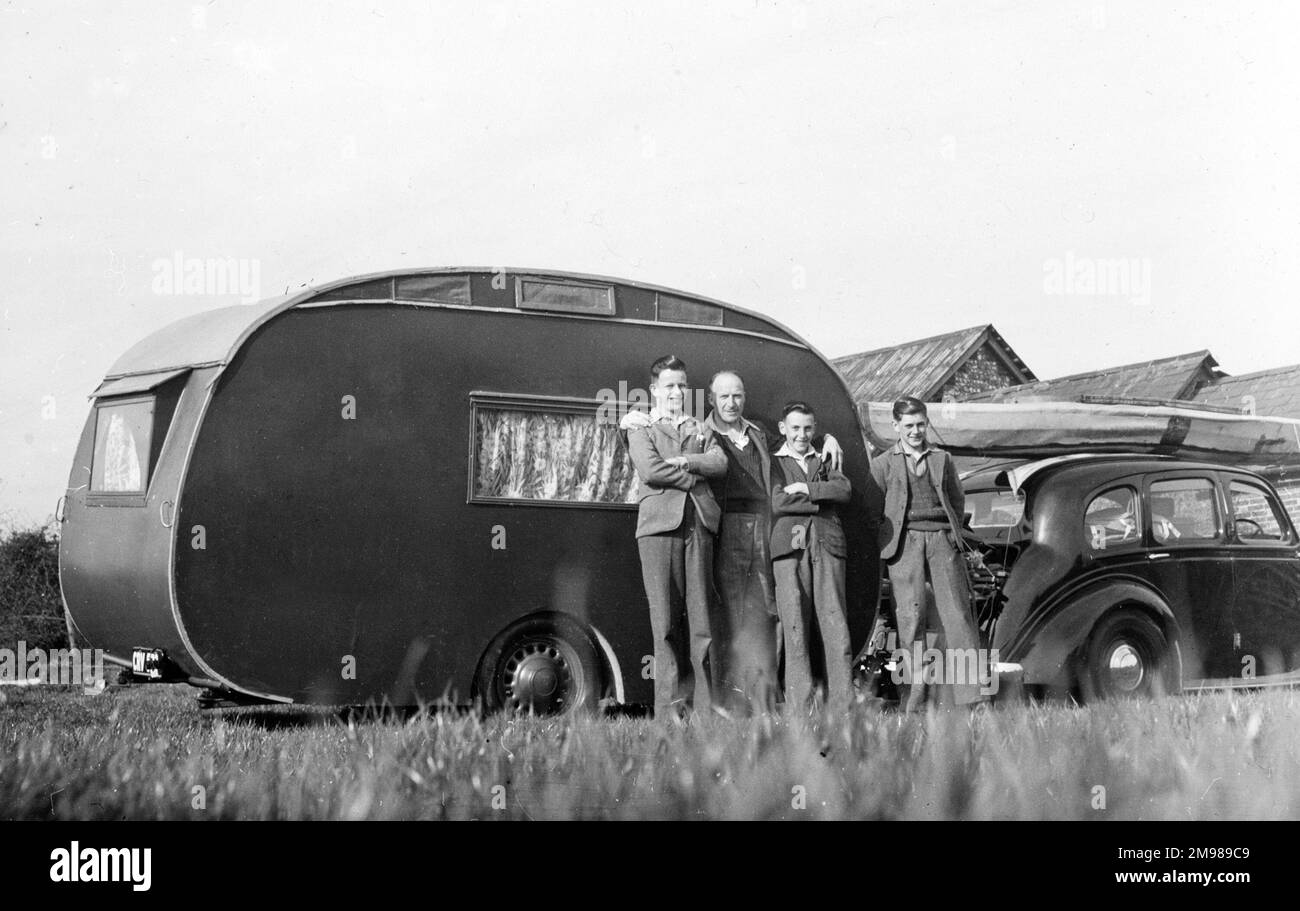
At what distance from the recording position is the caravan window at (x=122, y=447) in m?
7.36

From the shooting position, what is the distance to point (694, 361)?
8328mm

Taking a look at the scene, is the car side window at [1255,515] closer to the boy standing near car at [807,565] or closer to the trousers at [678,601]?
the boy standing near car at [807,565]

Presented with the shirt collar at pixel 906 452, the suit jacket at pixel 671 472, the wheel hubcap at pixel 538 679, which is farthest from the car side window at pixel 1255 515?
the wheel hubcap at pixel 538 679

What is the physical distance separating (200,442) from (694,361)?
2932 mm

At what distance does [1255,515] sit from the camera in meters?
9.42

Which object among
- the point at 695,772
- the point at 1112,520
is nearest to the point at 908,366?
the point at 1112,520

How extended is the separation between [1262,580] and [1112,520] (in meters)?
1.24

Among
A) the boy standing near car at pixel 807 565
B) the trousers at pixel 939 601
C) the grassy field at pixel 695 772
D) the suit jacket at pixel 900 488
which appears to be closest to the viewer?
the grassy field at pixel 695 772

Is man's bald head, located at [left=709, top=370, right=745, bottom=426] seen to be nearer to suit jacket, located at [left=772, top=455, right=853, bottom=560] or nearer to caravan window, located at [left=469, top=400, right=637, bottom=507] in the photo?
suit jacket, located at [left=772, top=455, right=853, bottom=560]

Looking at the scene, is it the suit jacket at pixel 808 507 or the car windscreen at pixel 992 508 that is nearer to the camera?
the suit jacket at pixel 808 507

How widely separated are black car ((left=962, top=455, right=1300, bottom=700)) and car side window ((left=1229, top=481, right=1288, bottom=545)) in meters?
0.01

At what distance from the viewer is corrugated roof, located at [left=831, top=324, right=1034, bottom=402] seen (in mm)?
13820

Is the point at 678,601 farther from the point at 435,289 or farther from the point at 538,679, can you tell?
the point at 435,289

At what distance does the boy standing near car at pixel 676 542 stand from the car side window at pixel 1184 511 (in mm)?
3278
